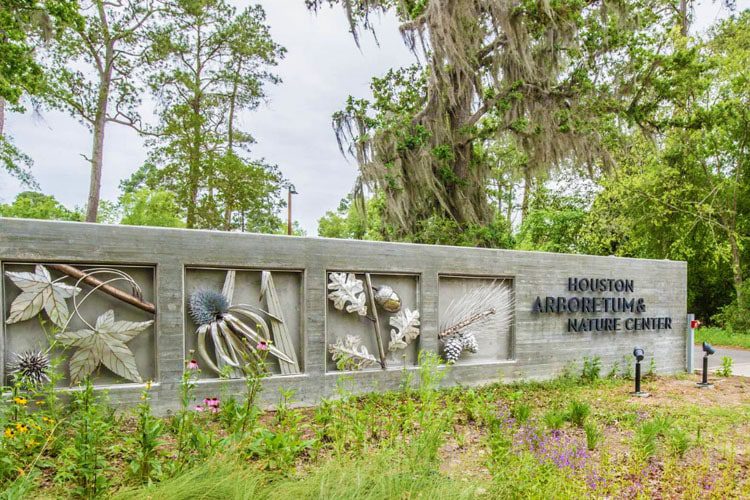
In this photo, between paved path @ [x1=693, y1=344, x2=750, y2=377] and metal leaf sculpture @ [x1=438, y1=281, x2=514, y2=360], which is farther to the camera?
paved path @ [x1=693, y1=344, x2=750, y2=377]

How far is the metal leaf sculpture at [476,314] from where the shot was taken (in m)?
6.39

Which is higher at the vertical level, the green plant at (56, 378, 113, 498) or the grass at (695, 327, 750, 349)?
the green plant at (56, 378, 113, 498)

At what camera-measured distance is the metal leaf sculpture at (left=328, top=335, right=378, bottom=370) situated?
18.5 feet

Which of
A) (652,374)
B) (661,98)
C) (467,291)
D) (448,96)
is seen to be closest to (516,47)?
(448,96)

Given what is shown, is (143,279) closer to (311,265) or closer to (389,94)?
(311,265)

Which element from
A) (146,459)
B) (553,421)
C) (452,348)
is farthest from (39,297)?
(553,421)

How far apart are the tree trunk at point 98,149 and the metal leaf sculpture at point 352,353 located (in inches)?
464

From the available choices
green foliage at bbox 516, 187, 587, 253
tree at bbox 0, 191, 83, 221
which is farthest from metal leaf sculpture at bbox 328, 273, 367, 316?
tree at bbox 0, 191, 83, 221

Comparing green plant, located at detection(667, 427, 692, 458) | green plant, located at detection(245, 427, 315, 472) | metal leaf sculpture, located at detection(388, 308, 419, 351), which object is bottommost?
green plant, located at detection(667, 427, 692, 458)

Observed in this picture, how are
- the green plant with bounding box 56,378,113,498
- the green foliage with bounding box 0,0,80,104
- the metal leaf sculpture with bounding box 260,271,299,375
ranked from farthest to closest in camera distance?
the green foliage with bounding box 0,0,80,104 < the metal leaf sculpture with bounding box 260,271,299,375 < the green plant with bounding box 56,378,113,498

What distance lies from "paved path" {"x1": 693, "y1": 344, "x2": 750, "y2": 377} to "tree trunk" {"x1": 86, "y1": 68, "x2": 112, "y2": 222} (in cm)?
1506

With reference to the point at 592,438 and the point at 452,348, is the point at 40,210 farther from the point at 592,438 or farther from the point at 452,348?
the point at 592,438

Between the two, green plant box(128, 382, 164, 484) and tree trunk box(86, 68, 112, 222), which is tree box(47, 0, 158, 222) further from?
green plant box(128, 382, 164, 484)

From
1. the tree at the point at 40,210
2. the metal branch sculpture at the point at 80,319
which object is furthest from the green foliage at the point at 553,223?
the tree at the point at 40,210
